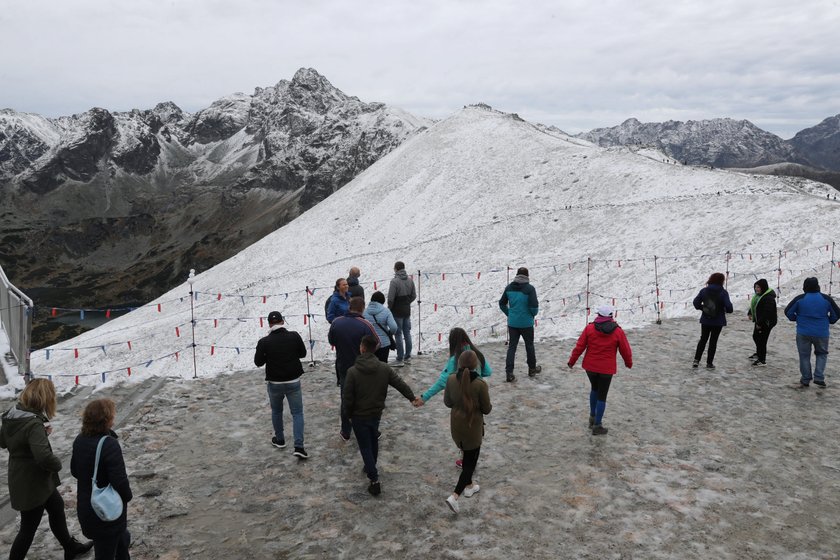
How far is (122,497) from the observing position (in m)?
5.64

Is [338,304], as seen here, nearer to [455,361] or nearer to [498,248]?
[455,361]

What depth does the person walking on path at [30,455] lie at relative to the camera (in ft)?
19.2

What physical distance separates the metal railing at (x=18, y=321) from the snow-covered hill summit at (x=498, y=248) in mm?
2833

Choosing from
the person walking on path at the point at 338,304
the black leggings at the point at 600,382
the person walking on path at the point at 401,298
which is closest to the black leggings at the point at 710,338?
the black leggings at the point at 600,382

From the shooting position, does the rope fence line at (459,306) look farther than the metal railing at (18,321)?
Yes

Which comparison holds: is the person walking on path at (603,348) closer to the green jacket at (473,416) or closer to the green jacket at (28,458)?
the green jacket at (473,416)

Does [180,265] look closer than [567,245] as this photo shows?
No

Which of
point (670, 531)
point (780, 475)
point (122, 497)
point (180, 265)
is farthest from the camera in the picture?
point (180, 265)

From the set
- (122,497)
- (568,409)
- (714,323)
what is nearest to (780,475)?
(568,409)

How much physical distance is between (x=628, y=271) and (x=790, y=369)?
12.7 meters

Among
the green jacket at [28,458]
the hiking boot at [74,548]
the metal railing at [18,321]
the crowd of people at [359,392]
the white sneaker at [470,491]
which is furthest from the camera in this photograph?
the metal railing at [18,321]

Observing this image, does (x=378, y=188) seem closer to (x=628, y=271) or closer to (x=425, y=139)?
(x=425, y=139)

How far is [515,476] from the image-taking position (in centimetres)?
870

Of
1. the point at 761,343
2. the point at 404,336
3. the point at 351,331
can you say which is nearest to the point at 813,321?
the point at 761,343
